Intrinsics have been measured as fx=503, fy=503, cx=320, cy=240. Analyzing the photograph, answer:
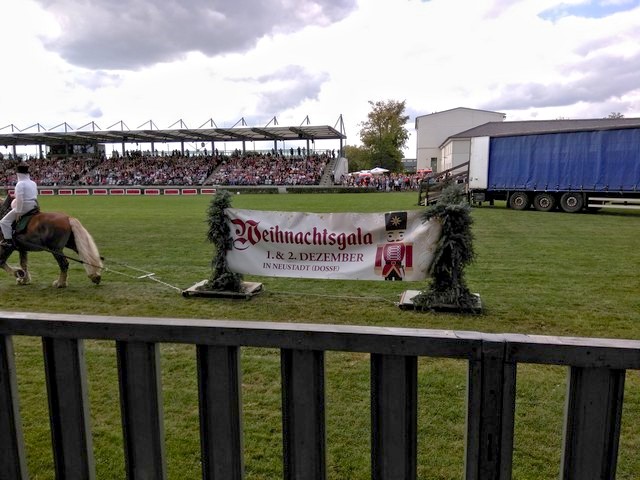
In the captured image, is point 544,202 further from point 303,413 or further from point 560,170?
point 303,413

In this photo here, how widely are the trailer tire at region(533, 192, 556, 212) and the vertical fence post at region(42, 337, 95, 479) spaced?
25.0 m

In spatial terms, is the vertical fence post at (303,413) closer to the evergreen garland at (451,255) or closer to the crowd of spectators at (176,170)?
the evergreen garland at (451,255)

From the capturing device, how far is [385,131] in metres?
86.7

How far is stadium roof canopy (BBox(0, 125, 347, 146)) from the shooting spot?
184 feet

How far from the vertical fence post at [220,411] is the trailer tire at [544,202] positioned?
2471 centimetres

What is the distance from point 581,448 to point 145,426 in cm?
199

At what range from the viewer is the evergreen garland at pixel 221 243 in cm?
782

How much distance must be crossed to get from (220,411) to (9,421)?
3.60 ft

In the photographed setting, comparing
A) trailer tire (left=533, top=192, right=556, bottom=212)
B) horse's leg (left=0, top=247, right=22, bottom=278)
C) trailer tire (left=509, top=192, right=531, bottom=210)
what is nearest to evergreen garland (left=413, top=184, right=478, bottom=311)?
horse's leg (left=0, top=247, right=22, bottom=278)

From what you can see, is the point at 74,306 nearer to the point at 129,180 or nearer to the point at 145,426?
the point at 145,426

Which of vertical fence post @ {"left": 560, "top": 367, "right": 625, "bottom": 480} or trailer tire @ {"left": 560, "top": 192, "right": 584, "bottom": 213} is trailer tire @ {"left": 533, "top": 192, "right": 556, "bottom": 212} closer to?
trailer tire @ {"left": 560, "top": 192, "right": 584, "bottom": 213}

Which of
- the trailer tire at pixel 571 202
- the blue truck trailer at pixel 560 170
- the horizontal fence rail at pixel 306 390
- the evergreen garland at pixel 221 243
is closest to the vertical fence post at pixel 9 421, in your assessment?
the horizontal fence rail at pixel 306 390

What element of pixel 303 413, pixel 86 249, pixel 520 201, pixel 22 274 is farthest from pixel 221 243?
pixel 520 201

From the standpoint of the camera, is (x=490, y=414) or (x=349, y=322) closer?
(x=490, y=414)
